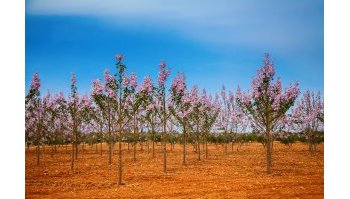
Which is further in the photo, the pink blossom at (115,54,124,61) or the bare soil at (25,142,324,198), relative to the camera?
the pink blossom at (115,54,124,61)

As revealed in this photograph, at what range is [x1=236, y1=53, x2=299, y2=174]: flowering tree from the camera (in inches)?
396

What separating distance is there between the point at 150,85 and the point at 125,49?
62.9 inches

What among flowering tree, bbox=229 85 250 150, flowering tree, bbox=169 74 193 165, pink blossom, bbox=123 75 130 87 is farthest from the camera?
flowering tree, bbox=229 85 250 150

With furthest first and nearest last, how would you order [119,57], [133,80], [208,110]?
[208,110], [133,80], [119,57]

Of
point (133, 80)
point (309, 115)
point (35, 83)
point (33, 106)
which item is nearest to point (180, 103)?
point (133, 80)

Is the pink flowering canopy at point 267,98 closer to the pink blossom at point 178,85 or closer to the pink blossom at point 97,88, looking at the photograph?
the pink blossom at point 178,85

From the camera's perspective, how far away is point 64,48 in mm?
9039

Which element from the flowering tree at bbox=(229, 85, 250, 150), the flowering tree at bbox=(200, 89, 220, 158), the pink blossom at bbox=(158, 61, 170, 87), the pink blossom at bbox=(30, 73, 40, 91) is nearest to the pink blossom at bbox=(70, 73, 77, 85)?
the pink blossom at bbox=(30, 73, 40, 91)

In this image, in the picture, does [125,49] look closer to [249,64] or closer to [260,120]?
[249,64]

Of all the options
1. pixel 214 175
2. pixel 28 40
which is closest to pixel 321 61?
pixel 214 175

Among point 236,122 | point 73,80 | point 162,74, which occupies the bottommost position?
point 236,122

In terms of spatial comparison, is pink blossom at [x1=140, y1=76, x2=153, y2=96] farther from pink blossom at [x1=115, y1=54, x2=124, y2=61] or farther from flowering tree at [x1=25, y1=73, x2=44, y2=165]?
flowering tree at [x1=25, y1=73, x2=44, y2=165]

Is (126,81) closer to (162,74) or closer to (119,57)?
(119,57)

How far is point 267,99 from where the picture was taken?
1053 centimetres
